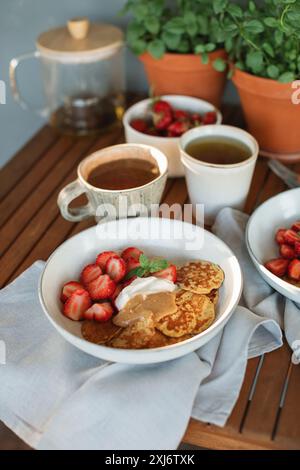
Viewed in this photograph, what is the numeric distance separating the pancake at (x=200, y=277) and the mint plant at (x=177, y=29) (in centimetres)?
41

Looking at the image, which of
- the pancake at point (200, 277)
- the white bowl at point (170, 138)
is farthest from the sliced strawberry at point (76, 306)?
the white bowl at point (170, 138)

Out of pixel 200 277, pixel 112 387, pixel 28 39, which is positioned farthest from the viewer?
pixel 28 39

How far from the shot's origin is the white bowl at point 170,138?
0.98m

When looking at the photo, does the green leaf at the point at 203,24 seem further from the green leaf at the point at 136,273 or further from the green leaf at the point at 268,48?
the green leaf at the point at 136,273

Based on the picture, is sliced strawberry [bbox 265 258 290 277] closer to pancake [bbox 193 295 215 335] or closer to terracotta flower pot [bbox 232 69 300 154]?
pancake [bbox 193 295 215 335]

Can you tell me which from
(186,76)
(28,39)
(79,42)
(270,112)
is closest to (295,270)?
(270,112)

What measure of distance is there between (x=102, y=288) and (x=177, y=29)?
1.73ft

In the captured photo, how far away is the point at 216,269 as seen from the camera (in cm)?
77

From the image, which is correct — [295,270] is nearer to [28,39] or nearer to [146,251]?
[146,251]

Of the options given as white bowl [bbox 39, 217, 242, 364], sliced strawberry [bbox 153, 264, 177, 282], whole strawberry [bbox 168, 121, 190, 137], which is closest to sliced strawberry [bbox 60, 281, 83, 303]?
white bowl [bbox 39, 217, 242, 364]

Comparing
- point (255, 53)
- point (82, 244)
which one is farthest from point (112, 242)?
point (255, 53)

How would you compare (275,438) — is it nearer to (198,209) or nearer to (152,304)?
(152,304)

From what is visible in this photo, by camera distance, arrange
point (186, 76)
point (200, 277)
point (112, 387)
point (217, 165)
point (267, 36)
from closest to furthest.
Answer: point (112, 387), point (200, 277), point (217, 165), point (267, 36), point (186, 76)

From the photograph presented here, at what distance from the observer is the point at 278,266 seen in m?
0.79
